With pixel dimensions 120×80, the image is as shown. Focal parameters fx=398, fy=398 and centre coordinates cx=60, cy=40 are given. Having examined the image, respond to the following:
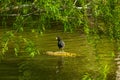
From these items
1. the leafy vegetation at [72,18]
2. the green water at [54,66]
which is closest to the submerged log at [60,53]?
the green water at [54,66]

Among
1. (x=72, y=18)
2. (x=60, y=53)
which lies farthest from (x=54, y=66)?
(x=72, y=18)

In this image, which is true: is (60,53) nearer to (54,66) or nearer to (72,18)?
(54,66)

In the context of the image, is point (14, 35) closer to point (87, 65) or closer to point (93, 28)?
point (93, 28)

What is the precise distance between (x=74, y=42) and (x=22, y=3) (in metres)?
22.2

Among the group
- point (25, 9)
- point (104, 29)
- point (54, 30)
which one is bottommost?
point (54, 30)

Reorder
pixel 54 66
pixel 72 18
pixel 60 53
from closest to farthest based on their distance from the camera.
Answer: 1. pixel 72 18
2. pixel 54 66
3. pixel 60 53

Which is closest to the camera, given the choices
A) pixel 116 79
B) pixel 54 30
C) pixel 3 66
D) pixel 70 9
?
pixel 70 9

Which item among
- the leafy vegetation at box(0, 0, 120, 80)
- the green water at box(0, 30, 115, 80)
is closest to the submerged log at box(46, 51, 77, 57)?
the green water at box(0, 30, 115, 80)

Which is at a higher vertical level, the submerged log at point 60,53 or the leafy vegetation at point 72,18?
the leafy vegetation at point 72,18

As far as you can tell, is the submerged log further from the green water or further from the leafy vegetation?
the leafy vegetation

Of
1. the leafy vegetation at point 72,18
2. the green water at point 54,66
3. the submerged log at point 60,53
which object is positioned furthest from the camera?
the submerged log at point 60,53

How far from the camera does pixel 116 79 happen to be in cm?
1817

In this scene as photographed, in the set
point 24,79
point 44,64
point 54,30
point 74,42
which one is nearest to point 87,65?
point 44,64

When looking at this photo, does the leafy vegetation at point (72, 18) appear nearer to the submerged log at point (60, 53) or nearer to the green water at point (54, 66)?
the green water at point (54, 66)
